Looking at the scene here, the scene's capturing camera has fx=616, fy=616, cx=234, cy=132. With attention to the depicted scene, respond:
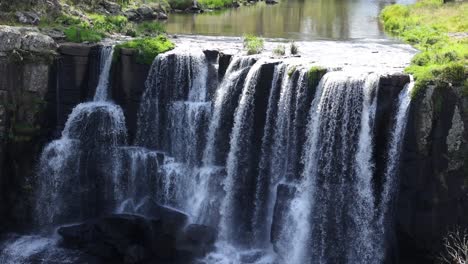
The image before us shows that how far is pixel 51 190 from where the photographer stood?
95.6 ft

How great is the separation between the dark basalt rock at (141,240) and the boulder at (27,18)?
12.8 meters

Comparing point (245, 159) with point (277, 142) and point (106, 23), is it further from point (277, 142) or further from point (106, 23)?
point (106, 23)

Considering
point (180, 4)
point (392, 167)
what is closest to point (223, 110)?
point (392, 167)

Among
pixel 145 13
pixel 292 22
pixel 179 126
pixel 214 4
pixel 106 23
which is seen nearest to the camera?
pixel 179 126

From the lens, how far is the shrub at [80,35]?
31.2 metres

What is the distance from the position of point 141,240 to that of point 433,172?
487 inches

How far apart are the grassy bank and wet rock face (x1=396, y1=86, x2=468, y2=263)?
29.0 inches

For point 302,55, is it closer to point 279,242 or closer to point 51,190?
point 279,242

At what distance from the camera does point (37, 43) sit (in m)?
29.6

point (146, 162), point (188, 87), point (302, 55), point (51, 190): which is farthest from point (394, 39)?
point (51, 190)

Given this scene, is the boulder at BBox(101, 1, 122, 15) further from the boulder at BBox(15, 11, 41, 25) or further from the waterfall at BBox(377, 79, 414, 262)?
the waterfall at BBox(377, 79, 414, 262)

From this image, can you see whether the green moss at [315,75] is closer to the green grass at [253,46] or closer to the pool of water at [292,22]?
the green grass at [253,46]

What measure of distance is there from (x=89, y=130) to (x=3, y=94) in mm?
4357

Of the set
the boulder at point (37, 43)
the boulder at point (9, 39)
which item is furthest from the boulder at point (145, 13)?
the boulder at point (9, 39)
